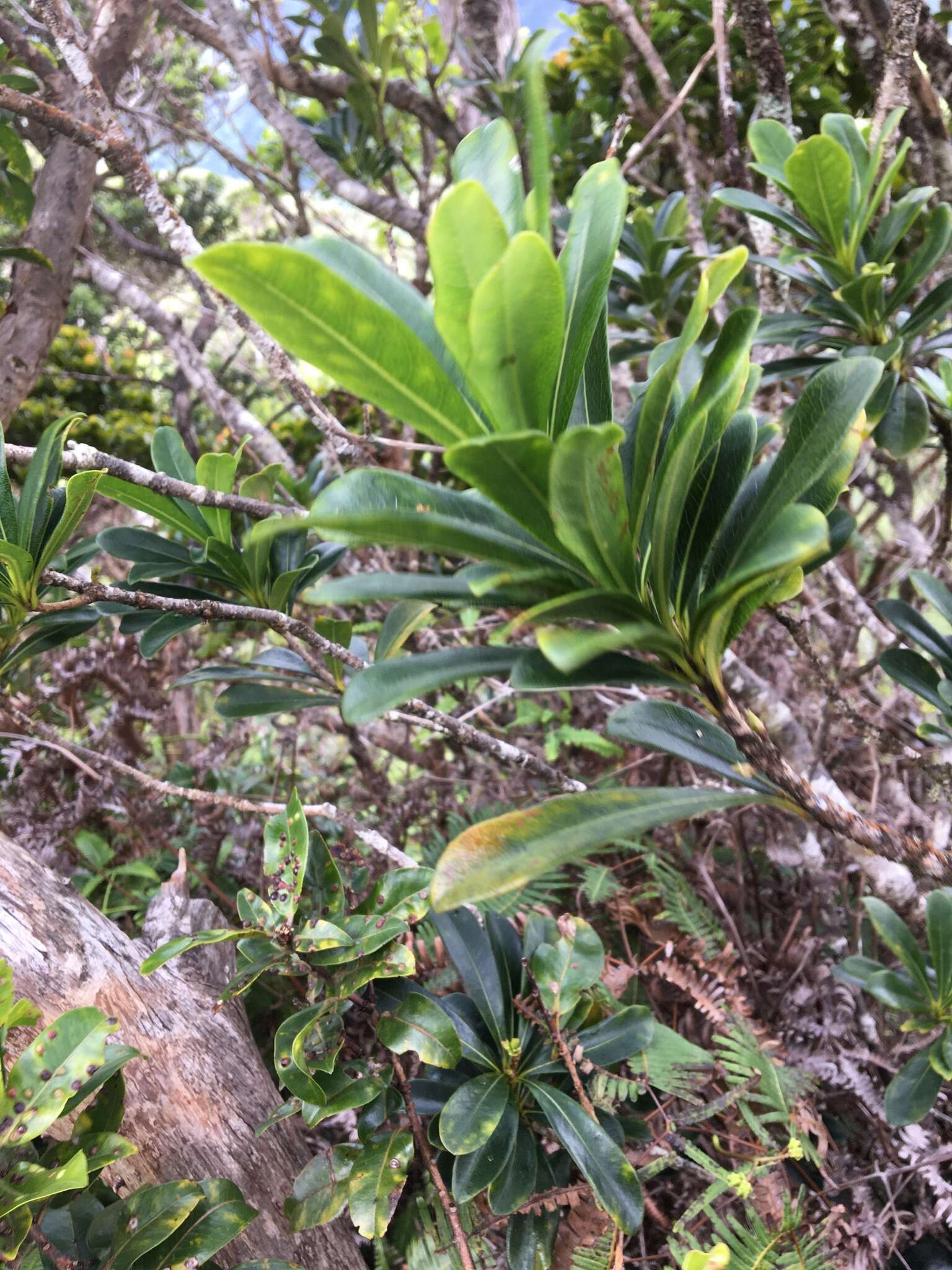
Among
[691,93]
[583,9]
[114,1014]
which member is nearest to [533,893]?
[114,1014]

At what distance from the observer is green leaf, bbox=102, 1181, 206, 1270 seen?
848 millimetres

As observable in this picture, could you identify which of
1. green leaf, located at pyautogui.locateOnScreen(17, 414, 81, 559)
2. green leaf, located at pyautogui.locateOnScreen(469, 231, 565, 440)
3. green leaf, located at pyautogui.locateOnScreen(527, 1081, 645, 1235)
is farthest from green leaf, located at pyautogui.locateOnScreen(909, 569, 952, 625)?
green leaf, located at pyautogui.locateOnScreen(17, 414, 81, 559)

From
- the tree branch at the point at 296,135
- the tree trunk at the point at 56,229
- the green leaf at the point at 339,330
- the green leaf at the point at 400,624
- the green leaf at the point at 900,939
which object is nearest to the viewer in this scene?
the green leaf at the point at 339,330

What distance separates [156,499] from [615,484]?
860 mm

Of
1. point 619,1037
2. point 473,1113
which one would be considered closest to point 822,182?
point 619,1037

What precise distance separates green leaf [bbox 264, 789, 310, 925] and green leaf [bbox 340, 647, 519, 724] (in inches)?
21.2

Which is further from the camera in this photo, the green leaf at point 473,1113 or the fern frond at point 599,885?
the fern frond at point 599,885

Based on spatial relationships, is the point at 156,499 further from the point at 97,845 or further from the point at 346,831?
the point at 346,831

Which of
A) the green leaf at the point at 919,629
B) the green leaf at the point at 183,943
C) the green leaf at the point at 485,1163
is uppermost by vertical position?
the green leaf at the point at 919,629

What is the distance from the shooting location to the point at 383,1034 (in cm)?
104

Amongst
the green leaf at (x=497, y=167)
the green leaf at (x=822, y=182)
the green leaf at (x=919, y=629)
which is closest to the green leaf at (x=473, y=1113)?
the green leaf at (x=919, y=629)

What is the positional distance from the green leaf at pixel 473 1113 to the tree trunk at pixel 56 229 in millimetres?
1824

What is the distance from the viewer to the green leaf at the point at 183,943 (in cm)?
98

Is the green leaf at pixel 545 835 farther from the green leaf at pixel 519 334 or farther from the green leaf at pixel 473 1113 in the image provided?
the green leaf at pixel 473 1113
